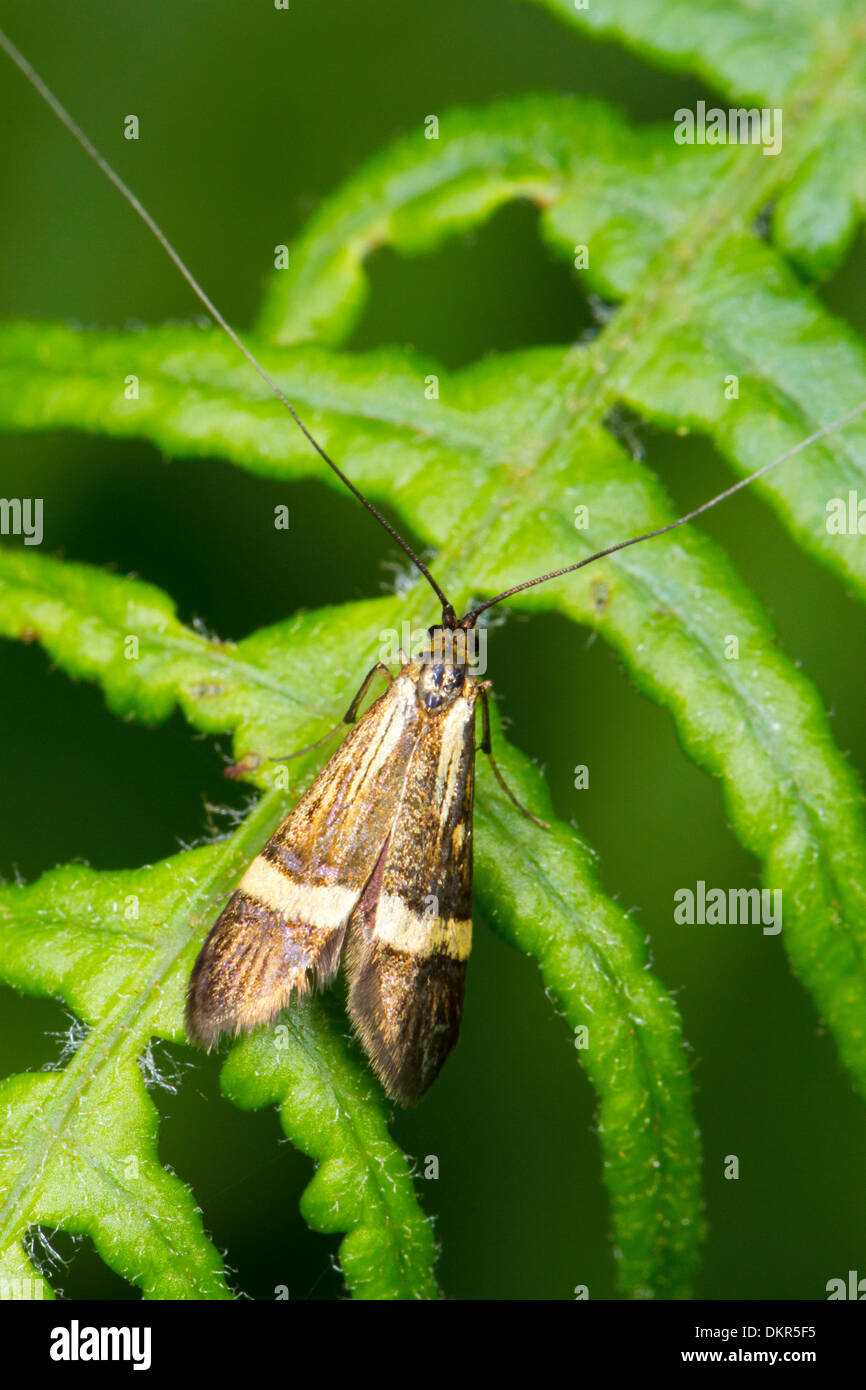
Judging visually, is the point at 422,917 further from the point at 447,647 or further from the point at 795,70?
the point at 795,70

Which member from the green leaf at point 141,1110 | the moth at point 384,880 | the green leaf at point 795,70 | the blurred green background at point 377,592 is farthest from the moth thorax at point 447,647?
the green leaf at point 795,70

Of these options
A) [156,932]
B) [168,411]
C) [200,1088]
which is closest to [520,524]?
[168,411]

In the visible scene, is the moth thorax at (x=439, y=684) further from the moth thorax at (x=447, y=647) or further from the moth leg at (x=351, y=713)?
the moth leg at (x=351, y=713)

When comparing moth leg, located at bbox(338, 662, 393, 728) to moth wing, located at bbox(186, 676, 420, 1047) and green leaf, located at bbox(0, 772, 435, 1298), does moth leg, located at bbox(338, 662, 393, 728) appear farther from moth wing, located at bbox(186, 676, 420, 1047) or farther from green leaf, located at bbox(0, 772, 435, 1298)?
green leaf, located at bbox(0, 772, 435, 1298)

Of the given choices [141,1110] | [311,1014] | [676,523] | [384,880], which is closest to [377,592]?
[384,880]

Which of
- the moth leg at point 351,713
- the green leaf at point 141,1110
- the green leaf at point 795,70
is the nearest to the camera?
the green leaf at point 141,1110

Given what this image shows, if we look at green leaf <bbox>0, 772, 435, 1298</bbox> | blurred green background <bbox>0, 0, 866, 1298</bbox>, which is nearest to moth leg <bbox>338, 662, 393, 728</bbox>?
green leaf <bbox>0, 772, 435, 1298</bbox>

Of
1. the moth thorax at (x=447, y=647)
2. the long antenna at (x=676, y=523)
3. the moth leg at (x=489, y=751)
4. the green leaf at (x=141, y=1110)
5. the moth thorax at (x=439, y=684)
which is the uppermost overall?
the long antenna at (x=676, y=523)
